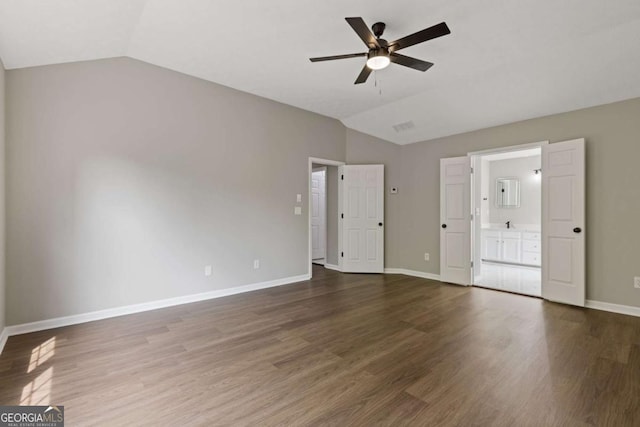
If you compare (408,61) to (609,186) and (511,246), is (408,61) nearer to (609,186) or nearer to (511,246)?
(609,186)

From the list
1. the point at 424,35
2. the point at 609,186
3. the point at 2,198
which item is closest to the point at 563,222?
the point at 609,186

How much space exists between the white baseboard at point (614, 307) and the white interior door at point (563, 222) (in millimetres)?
126

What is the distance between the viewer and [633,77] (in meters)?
3.29

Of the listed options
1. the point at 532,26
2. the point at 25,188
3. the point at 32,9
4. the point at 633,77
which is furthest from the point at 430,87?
the point at 25,188

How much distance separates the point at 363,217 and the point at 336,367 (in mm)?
3759

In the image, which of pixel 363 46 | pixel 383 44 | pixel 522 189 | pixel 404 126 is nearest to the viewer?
pixel 383 44

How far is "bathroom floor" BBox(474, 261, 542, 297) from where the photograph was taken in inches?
184

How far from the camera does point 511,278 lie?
5.43m

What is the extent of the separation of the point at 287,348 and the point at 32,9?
3409 millimetres

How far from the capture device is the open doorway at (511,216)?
6.25m

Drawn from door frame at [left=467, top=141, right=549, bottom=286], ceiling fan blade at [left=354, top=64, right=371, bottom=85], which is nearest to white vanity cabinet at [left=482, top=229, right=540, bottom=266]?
door frame at [left=467, top=141, right=549, bottom=286]

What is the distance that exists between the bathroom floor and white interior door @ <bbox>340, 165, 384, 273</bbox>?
6.07ft

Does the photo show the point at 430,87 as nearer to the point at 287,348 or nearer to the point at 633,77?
the point at 633,77

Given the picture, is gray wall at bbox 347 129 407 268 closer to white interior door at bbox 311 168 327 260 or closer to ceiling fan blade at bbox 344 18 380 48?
white interior door at bbox 311 168 327 260
